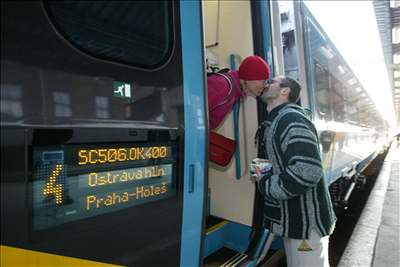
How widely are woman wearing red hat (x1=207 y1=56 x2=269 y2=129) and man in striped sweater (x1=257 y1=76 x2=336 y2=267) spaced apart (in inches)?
3.8

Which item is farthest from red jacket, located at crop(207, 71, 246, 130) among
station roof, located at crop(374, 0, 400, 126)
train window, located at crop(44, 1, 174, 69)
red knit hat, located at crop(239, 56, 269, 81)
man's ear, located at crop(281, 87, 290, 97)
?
station roof, located at crop(374, 0, 400, 126)

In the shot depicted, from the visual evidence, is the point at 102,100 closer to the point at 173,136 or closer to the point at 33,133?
the point at 33,133

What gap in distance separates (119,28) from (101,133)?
436 millimetres

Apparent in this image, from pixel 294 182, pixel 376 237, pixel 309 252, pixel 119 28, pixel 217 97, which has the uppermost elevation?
pixel 119 28

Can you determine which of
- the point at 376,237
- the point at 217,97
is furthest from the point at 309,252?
the point at 376,237

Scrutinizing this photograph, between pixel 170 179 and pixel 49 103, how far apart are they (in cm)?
68

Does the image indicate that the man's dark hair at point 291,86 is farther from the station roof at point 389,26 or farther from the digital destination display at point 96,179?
the station roof at point 389,26

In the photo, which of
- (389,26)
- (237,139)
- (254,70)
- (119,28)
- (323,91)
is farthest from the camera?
(389,26)

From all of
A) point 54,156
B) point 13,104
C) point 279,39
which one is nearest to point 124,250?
point 54,156

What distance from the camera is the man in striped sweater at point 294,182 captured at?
2.15 m

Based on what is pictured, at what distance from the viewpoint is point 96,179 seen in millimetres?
1484

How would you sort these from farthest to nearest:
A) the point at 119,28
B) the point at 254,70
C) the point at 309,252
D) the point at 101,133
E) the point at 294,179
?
1. the point at 254,70
2. the point at 309,252
3. the point at 294,179
4. the point at 119,28
5. the point at 101,133

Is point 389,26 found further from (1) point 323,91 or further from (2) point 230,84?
(2) point 230,84

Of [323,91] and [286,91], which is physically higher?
[323,91]
